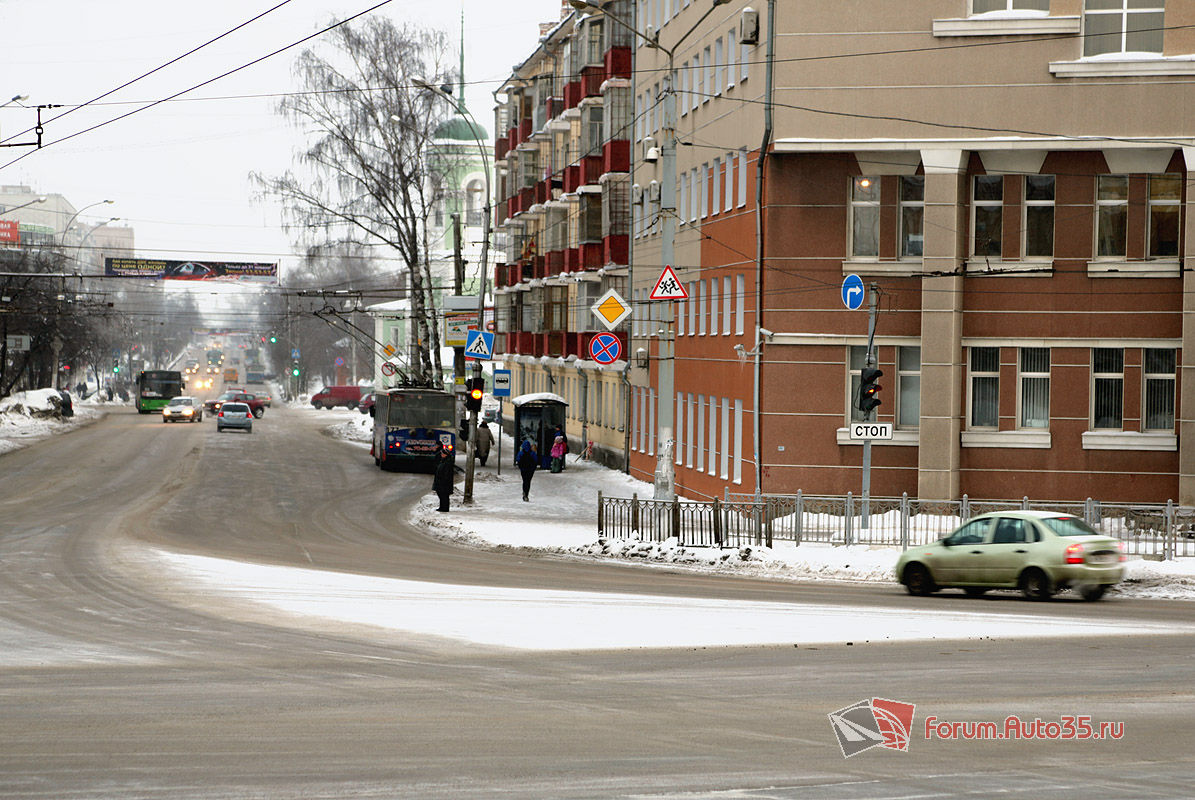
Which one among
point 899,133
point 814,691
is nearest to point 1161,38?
point 899,133

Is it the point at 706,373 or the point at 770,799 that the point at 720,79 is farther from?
the point at 770,799

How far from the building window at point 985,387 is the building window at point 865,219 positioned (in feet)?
10.7

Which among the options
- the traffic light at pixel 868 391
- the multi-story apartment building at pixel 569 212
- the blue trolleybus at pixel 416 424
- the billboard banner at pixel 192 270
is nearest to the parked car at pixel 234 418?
the multi-story apartment building at pixel 569 212

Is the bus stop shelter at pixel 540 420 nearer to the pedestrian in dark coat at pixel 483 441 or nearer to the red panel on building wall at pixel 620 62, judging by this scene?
the pedestrian in dark coat at pixel 483 441

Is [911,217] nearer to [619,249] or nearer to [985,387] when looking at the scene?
[985,387]

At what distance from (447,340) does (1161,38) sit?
78.2ft

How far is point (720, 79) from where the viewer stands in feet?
128

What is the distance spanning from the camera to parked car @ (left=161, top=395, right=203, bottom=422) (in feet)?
266

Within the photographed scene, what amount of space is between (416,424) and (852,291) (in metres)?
21.3

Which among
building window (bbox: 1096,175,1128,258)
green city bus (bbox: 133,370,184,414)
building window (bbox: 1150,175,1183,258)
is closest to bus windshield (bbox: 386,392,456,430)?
building window (bbox: 1096,175,1128,258)

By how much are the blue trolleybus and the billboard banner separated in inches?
1740

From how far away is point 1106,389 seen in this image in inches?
1270

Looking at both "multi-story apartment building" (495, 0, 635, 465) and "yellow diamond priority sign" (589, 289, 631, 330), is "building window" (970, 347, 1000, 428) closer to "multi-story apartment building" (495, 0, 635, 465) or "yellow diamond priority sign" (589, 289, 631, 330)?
"yellow diamond priority sign" (589, 289, 631, 330)

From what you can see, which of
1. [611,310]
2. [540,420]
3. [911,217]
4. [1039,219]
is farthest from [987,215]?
[540,420]
